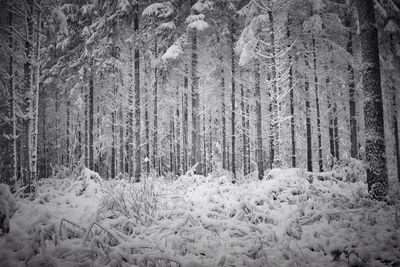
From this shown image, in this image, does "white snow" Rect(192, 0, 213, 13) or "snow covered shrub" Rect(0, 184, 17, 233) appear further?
"white snow" Rect(192, 0, 213, 13)

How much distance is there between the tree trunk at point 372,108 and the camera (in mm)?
5777

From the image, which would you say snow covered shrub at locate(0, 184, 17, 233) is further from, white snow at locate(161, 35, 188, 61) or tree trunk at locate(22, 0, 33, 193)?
white snow at locate(161, 35, 188, 61)

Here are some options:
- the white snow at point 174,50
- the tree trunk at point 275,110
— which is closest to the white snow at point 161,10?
the white snow at point 174,50

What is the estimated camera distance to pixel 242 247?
12.9 ft

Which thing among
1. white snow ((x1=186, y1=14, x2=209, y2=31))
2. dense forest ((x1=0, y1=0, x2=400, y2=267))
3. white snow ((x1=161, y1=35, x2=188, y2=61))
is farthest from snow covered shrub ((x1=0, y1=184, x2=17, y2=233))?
white snow ((x1=186, y1=14, x2=209, y2=31))

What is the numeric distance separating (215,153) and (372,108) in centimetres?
1257

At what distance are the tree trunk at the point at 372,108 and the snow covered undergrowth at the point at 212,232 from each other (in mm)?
446

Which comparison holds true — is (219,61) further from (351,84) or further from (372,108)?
(372,108)

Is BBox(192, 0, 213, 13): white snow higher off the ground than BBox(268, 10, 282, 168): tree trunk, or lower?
higher

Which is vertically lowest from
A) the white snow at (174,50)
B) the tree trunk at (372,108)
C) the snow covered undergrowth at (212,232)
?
the snow covered undergrowth at (212,232)

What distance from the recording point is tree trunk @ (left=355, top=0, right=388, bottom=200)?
578 centimetres

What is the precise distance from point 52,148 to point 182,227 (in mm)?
26036

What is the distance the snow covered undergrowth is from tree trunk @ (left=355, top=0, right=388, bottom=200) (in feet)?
1.46

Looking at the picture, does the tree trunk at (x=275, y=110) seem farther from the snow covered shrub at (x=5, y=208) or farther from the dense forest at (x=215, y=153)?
the snow covered shrub at (x=5, y=208)
